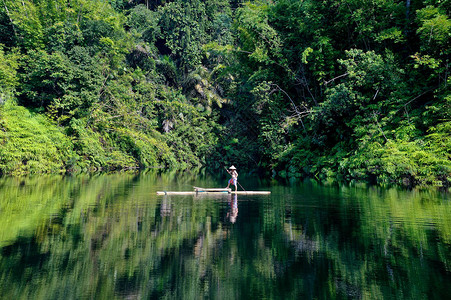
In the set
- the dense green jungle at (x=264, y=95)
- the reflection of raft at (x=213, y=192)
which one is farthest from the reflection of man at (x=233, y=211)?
the dense green jungle at (x=264, y=95)

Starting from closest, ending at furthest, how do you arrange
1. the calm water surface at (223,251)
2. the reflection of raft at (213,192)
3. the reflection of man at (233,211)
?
the calm water surface at (223,251) < the reflection of man at (233,211) < the reflection of raft at (213,192)

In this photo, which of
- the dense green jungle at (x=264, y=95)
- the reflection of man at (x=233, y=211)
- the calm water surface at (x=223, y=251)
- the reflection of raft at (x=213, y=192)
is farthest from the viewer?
the dense green jungle at (x=264, y=95)

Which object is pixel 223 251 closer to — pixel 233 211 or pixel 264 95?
pixel 233 211

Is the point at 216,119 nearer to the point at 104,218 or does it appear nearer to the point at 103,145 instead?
the point at 103,145

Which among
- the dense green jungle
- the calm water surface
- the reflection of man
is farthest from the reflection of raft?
the dense green jungle

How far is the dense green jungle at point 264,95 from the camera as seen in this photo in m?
23.9

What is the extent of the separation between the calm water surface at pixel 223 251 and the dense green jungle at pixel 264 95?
12.9 metres

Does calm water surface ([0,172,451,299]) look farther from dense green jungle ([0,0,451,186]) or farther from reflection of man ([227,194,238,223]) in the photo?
dense green jungle ([0,0,451,186])

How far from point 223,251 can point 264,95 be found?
27036 mm

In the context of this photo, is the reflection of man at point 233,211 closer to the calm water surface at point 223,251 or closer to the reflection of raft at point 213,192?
the calm water surface at point 223,251

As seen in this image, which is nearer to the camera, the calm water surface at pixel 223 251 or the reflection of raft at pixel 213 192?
the calm water surface at pixel 223 251

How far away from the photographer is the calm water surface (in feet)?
18.4

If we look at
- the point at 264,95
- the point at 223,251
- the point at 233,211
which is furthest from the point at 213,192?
the point at 264,95

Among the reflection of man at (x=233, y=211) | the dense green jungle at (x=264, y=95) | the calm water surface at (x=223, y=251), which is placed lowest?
the calm water surface at (x=223, y=251)
